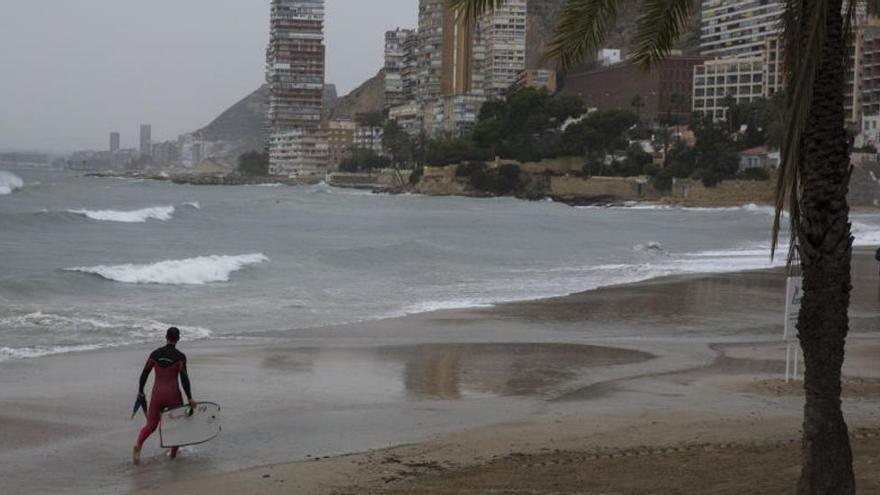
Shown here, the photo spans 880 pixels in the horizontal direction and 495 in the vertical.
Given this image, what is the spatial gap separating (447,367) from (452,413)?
306 cm

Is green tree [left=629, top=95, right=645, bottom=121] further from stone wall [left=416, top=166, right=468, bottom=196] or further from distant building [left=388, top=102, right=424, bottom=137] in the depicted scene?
distant building [left=388, top=102, right=424, bottom=137]

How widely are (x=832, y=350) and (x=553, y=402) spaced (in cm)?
574

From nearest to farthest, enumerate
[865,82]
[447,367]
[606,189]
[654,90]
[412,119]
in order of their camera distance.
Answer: [447,367] < [865,82] < [606,189] < [654,90] < [412,119]

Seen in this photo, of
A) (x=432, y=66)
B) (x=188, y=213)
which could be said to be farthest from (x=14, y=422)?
(x=432, y=66)

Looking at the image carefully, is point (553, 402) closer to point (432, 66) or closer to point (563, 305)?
→ point (563, 305)

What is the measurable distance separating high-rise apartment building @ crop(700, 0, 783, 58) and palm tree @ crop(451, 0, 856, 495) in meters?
139

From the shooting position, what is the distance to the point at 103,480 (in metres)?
8.17

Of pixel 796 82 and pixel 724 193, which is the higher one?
pixel 796 82

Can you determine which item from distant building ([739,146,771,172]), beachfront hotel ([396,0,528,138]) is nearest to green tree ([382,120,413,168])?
beachfront hotel ([396,0,528,138])

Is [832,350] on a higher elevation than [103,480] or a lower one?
higher

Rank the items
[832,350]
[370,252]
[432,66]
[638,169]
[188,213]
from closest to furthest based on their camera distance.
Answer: [832,350] < [370,252] < [188,213] < [638,169] < [432,66]

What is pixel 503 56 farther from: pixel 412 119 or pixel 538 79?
pixel 412 119

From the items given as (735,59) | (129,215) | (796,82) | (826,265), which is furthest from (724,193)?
(796,82)

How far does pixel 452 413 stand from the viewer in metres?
10.6
